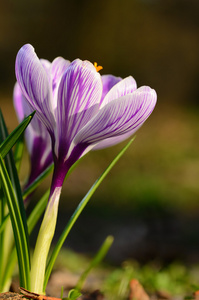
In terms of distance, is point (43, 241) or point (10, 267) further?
point (10, 267)

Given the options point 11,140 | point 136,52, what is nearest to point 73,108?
point 11,140

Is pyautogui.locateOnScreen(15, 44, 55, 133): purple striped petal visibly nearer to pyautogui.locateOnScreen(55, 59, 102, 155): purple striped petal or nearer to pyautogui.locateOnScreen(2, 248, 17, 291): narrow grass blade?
pyautogui.locateOnScreen(55, 59, 102, 155): purple striped petal

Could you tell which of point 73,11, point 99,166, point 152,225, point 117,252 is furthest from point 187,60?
point 117,252

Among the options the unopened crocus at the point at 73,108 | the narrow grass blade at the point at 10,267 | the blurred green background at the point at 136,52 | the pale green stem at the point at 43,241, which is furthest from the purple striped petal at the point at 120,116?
the blurred green background at the point at 136,52

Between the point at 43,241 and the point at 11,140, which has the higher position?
the point at 11,140

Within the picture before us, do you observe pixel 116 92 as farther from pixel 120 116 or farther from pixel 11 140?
pixel 11 140

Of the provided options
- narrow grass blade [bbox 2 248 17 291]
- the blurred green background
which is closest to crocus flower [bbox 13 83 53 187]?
narrow grass blade [bbox 2 248 17 291]

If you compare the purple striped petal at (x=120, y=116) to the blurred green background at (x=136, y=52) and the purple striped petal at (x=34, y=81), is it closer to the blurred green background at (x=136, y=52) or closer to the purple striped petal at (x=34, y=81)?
the purple striped petal at (x=34, y=81)

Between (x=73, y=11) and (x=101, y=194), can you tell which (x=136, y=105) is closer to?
(x=101, y=194)

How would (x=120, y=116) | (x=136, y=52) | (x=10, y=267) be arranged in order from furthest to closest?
(x=136, y=52), (x=10, y=267), (x=120, y=116)
